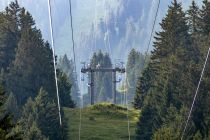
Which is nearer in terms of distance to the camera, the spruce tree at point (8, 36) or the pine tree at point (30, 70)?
the pine tree at point (30, 70)

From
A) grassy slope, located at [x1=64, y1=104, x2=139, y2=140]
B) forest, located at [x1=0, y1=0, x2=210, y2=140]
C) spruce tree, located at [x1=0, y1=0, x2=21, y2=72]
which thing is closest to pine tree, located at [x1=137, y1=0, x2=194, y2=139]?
forest, located at [x1=0, y1=0, x2=210, y2=140]

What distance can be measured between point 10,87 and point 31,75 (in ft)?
15.0

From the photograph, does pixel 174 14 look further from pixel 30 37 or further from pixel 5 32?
pixel 5 32

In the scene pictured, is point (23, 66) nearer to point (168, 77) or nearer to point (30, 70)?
point (30, 70)

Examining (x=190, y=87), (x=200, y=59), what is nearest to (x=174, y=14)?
(x=200, y=59)

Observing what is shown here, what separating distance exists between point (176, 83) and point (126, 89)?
16130 mm

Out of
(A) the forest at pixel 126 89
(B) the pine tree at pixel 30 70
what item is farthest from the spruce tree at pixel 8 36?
(B) the pine tree at pixel 30 70

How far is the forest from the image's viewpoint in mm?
74250

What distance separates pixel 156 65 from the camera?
9694 centimetres

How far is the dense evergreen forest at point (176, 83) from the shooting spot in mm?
70500

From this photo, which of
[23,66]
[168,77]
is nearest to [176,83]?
[168,77]

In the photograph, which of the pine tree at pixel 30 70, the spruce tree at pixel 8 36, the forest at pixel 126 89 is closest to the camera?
the forest at pixel 126 89

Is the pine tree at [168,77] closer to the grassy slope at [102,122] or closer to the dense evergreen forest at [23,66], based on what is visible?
the grassy slope at [102,122]

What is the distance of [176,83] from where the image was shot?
284 feet
